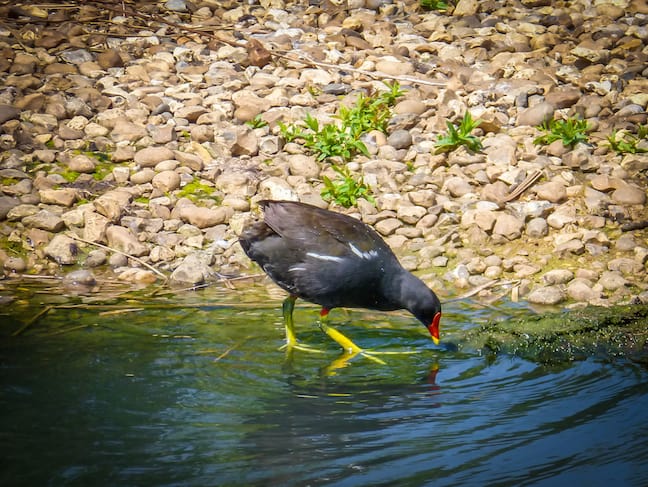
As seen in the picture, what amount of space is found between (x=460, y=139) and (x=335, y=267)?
299 centimetres

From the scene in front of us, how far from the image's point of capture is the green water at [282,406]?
143 inches

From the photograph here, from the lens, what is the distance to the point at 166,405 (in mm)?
4363

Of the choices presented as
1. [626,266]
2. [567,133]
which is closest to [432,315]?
[626,266]

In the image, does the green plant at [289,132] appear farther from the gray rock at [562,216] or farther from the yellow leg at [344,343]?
the yellow leg at [344,343]

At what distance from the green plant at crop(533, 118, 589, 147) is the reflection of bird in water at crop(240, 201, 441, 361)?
3.02 meters

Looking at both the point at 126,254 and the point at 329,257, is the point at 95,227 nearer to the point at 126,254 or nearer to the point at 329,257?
the point at 126,254

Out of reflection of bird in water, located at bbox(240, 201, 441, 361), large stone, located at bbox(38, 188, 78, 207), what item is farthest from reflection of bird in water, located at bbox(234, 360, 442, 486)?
large stone, located at bbox(38, 188, 78, 207)

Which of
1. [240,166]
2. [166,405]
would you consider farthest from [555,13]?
[166,405]

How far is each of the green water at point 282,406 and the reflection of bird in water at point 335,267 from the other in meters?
0.29

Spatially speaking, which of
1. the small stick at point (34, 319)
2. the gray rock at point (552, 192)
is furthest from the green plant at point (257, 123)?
the small stick at point (34, 319)

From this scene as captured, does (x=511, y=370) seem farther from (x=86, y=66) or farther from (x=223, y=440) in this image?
(x=86, y=66)

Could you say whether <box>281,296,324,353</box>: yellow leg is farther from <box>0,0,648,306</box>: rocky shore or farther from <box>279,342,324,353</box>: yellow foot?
<box>0,0,648,306</box>: rocky shore

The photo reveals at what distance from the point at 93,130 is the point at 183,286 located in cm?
251

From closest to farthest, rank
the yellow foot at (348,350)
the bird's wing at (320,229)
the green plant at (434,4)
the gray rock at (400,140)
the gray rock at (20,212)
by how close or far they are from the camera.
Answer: the yellow foot at (348,350) < the bird's wing at (320,229) < the gray rock at (20,212) < the gray rock at (400,140) < the green plant at (434,4)
